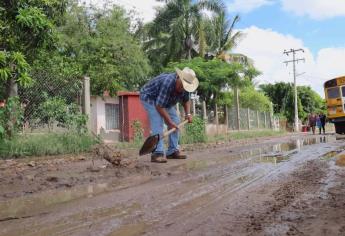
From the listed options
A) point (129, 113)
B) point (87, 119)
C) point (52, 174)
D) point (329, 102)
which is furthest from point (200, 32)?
point (52, 174)

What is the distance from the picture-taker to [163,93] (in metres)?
7.53

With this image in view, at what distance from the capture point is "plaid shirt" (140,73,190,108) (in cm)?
754

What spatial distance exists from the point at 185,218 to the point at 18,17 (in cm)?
593

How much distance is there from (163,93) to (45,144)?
3.13 meters

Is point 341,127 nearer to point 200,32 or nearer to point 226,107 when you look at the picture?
point 226,107

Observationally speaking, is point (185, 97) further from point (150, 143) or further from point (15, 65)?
point (15, 65)

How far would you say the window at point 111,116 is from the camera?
16812mm

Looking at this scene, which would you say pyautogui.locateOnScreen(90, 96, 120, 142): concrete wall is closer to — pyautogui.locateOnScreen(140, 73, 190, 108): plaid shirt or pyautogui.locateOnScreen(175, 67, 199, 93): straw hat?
pyautogui.locateOnScreen(140, 73, 190, 108): plaid shirt

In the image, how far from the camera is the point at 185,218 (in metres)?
3.43

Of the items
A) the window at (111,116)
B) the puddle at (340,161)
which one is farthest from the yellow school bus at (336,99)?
the puddle at (340,161)

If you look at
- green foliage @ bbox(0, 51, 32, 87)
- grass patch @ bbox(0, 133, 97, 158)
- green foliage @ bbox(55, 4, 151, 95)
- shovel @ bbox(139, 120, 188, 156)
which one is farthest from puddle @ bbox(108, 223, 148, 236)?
green foliage @ bbox(55, 4, 151, 95)

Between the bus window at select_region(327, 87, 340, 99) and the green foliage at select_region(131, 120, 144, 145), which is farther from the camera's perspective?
the bus window at select_region(327, 87, 340, 99)

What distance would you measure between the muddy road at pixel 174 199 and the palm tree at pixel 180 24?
82.1 ft

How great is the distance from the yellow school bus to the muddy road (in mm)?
14187
